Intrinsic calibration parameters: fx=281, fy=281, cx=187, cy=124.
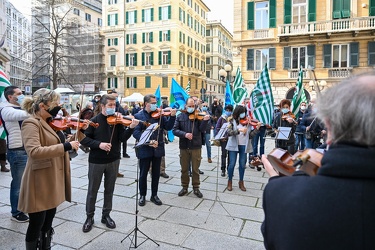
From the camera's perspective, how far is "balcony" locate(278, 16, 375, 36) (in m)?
20.4

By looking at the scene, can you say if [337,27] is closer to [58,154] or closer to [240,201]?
[240,201]

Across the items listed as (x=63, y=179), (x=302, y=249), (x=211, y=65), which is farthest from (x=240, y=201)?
(x=211, y=65)

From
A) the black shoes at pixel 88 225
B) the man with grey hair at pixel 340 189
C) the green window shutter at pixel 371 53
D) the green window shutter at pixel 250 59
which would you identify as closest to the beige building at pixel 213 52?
the green window shutter at pixel 250 59

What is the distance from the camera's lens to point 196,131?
576 cm

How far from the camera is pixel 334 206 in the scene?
1076 millimetres

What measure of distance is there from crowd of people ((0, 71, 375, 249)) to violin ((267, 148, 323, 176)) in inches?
2.4

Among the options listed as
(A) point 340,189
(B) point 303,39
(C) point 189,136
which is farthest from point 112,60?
(A) point 340,189

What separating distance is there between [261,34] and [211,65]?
3739 centimetres

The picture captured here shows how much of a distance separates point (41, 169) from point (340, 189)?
2.89 meters

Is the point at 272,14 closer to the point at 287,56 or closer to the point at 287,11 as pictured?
the point at 287,11

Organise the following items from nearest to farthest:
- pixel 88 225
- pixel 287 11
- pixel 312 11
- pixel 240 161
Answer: pixel 88 225 → pixel 240 161 → pixel 312 11 → pixel 287 11

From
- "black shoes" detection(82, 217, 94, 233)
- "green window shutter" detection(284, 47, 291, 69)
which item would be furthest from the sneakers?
"green window shutter" detection(284, 47, 291, 69)

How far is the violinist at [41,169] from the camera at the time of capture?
290 cm

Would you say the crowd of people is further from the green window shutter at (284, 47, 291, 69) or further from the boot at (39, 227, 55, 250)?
the green window shutter at (284, 47, 291, 69)
